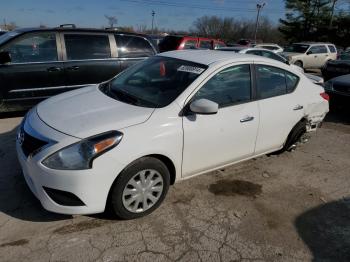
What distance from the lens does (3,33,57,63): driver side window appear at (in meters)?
5.98

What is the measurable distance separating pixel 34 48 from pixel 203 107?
410 cm

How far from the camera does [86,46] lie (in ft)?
21.8

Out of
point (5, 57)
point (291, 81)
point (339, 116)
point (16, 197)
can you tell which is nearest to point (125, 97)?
point (16, 197)

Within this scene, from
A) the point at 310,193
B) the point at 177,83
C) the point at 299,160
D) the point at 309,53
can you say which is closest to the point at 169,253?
the point at 177,83

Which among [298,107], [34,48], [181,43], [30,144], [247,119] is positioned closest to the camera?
[30,144]

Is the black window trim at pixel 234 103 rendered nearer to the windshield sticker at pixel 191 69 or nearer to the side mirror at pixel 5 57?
the windshield sticker at pixel 191 69

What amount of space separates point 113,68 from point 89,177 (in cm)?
432

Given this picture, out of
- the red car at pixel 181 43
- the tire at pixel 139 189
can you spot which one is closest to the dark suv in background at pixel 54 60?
the tire at pixel 139 189

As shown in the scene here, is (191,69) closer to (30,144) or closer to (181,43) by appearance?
(30,144)

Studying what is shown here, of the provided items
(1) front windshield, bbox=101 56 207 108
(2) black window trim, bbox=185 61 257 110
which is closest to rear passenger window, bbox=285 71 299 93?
(2) black window trim, bbox=185 61 257 110

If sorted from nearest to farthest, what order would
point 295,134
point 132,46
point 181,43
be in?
point 295,134 < point 132,46 < point 181,43

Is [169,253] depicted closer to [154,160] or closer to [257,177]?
[154,160]

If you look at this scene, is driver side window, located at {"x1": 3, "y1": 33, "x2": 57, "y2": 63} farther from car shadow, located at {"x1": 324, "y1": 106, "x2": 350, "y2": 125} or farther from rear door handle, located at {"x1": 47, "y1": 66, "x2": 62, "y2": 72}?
car shadow, located at {"x1": 324, "y1": 106, "x2": 350, "y2": 125}

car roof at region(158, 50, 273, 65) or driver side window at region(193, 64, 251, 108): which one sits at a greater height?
car roof at region(158, 50, 273, 65)
